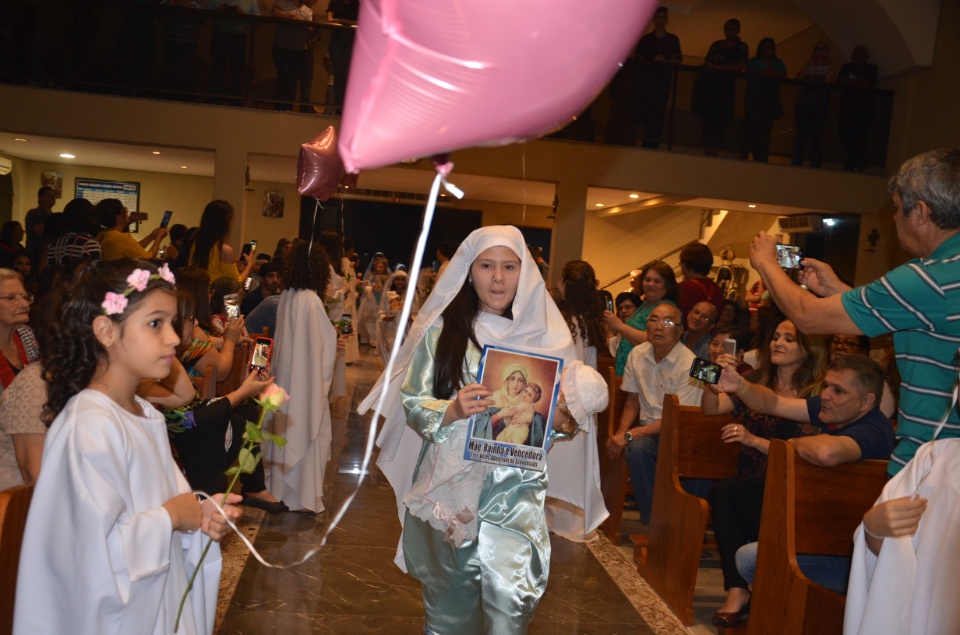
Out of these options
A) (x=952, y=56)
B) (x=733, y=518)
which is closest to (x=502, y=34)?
(x=733, y=518)

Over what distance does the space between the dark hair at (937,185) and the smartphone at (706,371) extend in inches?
58.0

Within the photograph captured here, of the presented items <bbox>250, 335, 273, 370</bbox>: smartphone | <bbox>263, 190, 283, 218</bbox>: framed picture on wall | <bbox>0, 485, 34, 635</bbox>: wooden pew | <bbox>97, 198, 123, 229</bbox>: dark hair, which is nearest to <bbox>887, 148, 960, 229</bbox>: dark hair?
<bbox>0, 485, 34, 635</bbox>: wooden pew

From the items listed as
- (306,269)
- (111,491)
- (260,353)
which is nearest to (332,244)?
(306,269)

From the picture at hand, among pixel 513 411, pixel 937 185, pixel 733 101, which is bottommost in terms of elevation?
pixel 513 411

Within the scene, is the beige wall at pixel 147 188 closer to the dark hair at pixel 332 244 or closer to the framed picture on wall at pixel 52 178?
the framed picture on wall at pixel 52 178

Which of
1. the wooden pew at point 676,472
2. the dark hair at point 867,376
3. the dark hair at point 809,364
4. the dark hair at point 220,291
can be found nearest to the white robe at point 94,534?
the dark hair at point 867,376

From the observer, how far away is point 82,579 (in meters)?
2.22

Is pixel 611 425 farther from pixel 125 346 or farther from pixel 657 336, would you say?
pixel 125 346

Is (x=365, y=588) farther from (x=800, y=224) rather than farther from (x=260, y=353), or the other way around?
(x=800, y=224)

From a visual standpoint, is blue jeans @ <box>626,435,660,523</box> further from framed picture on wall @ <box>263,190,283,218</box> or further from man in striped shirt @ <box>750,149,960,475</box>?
framed picture on wall @ <box>263,190,283,218</box>

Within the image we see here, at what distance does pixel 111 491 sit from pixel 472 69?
1.42 metres

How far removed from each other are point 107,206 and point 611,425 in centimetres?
449

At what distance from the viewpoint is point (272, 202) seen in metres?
19.9

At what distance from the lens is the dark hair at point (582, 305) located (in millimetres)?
6363
